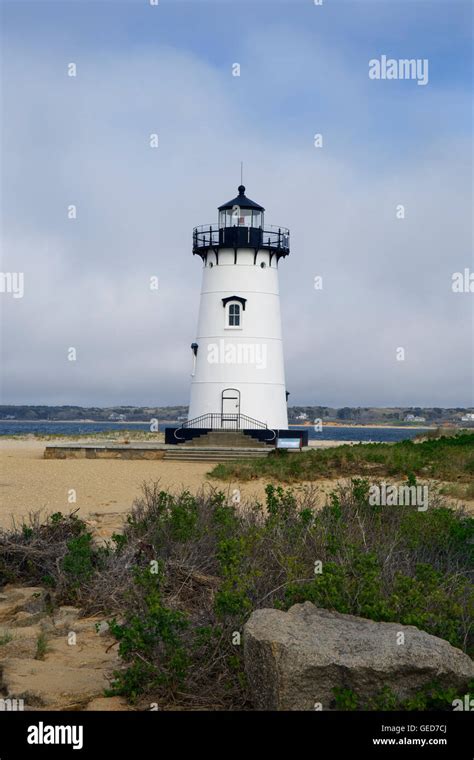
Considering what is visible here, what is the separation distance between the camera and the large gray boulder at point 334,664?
17.0 ft

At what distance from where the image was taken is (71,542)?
9.12m

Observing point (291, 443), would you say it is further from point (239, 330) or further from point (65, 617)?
point (65, 617)

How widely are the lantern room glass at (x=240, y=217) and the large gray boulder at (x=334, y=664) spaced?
1108 inches

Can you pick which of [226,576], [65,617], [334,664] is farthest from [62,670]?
[334,664]

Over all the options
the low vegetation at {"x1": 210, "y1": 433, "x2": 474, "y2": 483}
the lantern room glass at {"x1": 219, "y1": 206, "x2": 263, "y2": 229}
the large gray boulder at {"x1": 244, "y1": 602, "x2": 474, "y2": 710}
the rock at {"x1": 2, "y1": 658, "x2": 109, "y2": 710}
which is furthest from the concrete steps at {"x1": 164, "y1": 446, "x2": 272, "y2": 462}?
the large gray boulder at {"x1": 244, "y1": 602, "x2": 474, "y2": 710}

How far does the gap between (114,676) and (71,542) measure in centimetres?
320

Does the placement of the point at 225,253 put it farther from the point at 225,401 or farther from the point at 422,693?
the point at 422,693

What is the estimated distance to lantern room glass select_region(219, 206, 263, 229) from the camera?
32656 mm

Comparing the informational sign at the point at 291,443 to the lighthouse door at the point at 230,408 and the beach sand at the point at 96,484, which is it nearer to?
the lighthouse door at the point at 230,408

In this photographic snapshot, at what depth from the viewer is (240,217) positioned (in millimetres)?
32844

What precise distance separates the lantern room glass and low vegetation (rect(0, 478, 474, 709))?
22.1 m

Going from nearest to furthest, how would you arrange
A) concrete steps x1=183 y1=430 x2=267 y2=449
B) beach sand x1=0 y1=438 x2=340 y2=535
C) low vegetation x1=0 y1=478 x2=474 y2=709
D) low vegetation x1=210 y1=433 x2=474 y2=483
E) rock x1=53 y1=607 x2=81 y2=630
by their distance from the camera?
low vegetation x1=0 y1=478 x2=474 y2=709 → rock x1=53 y1=607 x2=81 y2=630 → beach sand x1=0 y1=438 x2=340 y2=535 → low vegetation x1=210 y1=433 x2=474 y2=483 → concrete steps x1=183 y1=430 x2=267 y2=449

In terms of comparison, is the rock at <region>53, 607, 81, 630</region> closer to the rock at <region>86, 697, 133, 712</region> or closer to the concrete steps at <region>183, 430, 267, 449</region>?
the rock at <region>86, 697, 133, 712</region>

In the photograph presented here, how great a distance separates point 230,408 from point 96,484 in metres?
11.7
